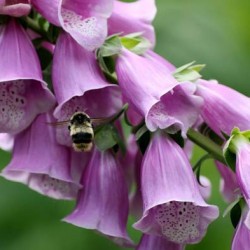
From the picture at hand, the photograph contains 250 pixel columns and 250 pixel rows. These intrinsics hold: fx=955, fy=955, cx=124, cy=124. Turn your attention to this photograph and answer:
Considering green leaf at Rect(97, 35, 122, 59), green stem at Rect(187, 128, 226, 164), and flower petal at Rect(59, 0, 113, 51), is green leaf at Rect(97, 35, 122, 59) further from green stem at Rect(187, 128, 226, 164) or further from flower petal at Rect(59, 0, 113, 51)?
green stem at Rect(187, 128, 226, 164)

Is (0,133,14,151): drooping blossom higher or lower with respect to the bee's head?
lower

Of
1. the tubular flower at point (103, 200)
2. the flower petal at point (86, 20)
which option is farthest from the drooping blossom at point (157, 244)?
the flower petal at point (86, 20)

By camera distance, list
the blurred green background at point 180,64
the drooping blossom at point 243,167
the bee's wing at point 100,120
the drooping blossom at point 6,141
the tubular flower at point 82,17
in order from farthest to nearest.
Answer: the blurred green background at point 180,64 → the drooping blossom at point 6,141 → the bee's wing at point 100,120 → the tubular flower at point 82,17 → the drooping blossom at point 243,167

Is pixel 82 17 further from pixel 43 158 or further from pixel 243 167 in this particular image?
pixel 243 167

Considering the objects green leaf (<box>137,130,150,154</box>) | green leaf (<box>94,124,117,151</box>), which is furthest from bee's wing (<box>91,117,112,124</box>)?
green leaf (<box>137,130,150,154</box>)

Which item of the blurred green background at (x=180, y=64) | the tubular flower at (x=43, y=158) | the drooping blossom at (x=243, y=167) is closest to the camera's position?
the drooping blossom at (x=243, y=167)

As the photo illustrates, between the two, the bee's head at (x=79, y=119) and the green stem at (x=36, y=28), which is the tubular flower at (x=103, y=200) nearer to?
the bee's head at (x=79, y=119)
